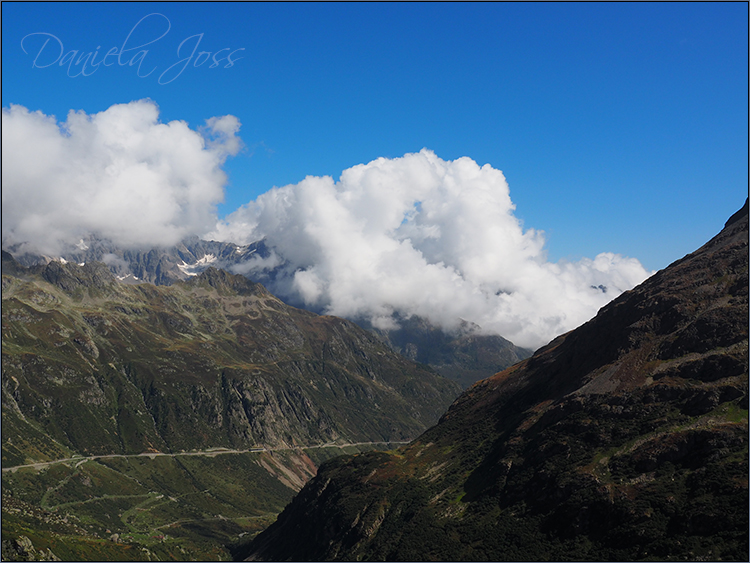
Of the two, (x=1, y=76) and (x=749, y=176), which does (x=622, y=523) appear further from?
(x=1, y=76)

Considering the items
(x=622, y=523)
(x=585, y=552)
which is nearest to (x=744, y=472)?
(x=622, y=523)

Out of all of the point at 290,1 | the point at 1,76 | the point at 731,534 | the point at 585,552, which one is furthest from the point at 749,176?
the point at 1,76

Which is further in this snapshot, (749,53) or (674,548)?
(674,548)

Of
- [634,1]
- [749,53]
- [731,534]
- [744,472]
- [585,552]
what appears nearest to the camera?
[749,53]

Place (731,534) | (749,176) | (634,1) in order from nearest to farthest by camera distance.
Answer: (749,176), (634,1), (731,534)

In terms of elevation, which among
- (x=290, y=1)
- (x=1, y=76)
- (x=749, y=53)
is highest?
(x=290, y=1)

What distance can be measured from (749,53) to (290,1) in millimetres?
114504

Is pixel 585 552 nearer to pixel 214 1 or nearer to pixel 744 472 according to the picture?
pixel 744 472

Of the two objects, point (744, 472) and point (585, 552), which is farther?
point (585, 552)

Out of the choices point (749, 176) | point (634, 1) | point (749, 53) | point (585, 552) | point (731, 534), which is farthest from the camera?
point (585, 552)

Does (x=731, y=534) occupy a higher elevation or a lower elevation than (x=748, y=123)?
lower

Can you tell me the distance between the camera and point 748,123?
122 metres

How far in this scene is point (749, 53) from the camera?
120 meters

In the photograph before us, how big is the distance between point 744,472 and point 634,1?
15131 cm
